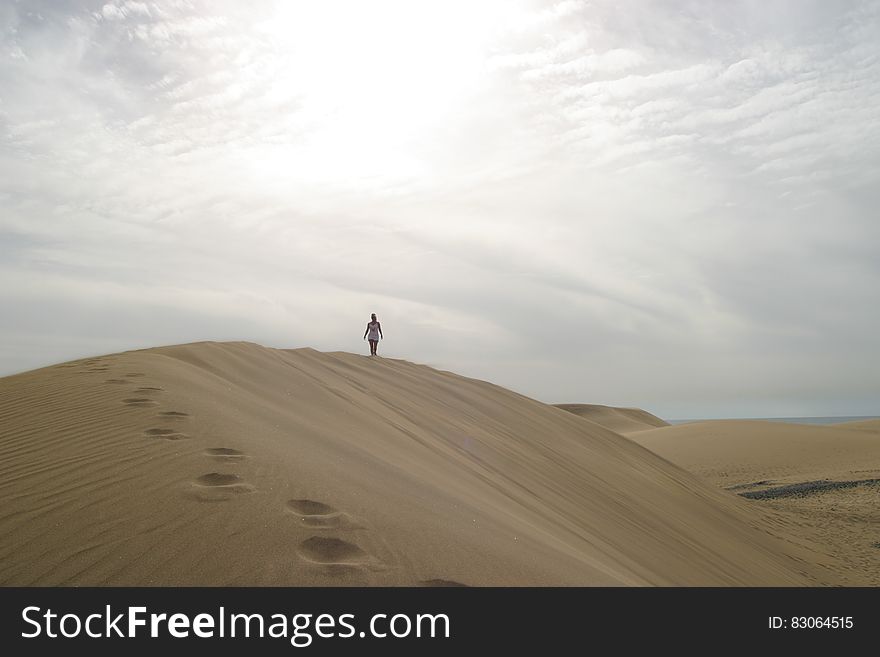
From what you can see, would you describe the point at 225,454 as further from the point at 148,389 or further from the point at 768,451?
the point at 768,451

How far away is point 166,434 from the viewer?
14.8 ft

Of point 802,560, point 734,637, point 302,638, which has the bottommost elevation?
point 802,560

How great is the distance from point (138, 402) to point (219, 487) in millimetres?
2147

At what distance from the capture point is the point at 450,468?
262 inches

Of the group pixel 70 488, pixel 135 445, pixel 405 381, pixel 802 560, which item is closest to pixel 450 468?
pixel 135 445

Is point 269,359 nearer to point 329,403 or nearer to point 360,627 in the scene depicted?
point 329,403

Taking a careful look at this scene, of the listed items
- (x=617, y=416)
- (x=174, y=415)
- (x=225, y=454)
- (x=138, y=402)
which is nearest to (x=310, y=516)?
(x=225, y=454)

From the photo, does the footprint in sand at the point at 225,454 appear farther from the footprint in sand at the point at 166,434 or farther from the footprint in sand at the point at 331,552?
the footprint in sand at the point at 331,552

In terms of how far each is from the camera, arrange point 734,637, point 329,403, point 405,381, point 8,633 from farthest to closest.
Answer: point 405,381 → point 329,403 → point 734,637 → point 8,633

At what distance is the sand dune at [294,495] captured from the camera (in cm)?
299

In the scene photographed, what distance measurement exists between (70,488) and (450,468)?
3909mm

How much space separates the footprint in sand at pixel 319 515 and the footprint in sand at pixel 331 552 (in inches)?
6.5

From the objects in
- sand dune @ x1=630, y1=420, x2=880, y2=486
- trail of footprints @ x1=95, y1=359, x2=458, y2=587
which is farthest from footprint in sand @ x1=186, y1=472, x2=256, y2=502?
sand dune @ x1=630, y1=420, x2=880, y2=486

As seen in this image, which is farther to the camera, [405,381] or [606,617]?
[405,381]
